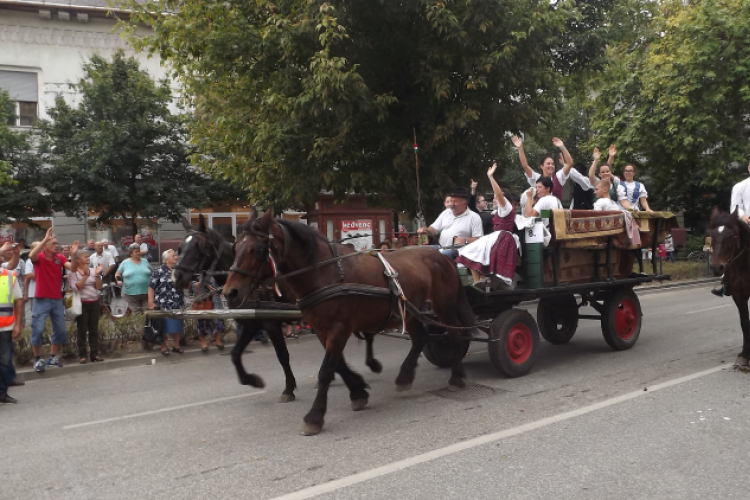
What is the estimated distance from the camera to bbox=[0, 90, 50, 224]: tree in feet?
58.0

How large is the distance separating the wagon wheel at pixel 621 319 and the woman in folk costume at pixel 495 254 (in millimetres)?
2074

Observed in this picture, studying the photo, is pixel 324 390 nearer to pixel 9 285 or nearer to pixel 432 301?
pixel 432 301

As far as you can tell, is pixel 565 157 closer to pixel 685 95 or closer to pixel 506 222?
pixel 506 222

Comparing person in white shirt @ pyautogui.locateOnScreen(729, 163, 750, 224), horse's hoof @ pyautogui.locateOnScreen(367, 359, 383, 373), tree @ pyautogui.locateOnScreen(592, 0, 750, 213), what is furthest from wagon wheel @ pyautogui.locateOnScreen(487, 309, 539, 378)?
tree @ pyautogui.locateOnScreen(592, 0, 750, 213)

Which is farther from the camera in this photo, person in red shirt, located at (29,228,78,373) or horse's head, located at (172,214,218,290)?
person in red shirt, located at (29,228,78,373)

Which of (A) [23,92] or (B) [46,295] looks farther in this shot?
(A) [23,92]

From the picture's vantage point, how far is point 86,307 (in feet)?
32.3

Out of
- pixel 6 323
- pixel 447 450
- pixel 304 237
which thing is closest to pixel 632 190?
pixel 304 237

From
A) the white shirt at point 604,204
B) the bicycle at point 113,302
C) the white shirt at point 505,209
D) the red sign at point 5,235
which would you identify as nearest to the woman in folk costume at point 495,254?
the white shirt at point 505,209

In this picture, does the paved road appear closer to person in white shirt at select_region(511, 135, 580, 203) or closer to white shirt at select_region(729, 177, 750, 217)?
white shirt at select_region(729, 177, 750, 217)

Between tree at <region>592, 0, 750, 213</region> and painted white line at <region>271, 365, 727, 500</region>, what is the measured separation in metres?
14.3

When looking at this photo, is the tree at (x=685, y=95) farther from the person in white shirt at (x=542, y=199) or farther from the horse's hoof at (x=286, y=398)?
the horse's hoof at (x=286, y=398)

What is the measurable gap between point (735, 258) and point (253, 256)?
5602 mm

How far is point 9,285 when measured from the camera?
729 centimetres
